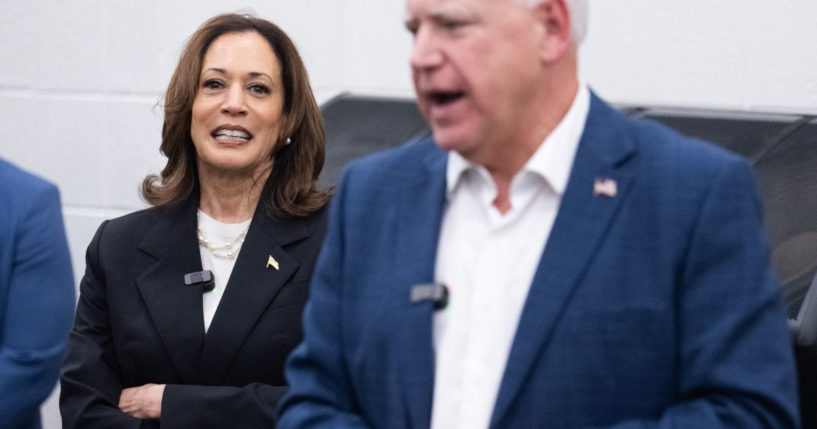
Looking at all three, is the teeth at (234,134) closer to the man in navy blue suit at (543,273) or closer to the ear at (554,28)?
the man in navy blue suit at (543,273)

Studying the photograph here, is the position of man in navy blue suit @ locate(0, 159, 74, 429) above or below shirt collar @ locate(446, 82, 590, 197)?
below

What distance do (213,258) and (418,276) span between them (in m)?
1.66

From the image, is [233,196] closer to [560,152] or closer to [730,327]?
[560,152]

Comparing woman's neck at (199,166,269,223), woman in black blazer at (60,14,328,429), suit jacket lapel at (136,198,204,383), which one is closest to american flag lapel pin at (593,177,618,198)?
woman in black blazer at (60,14,328,429)

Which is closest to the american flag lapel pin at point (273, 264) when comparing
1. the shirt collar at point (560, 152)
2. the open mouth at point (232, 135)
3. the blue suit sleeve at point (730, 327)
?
the open mouth at point (232, 135)

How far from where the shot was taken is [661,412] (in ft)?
6.68

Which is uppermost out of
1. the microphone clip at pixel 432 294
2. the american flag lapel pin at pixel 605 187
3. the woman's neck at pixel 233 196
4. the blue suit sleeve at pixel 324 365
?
the american flag lapel pin at pixel 605 187

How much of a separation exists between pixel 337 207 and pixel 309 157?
1.55m

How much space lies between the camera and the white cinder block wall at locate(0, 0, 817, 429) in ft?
15.5

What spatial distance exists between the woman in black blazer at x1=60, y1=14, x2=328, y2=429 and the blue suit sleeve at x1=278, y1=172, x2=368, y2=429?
4.01 ft

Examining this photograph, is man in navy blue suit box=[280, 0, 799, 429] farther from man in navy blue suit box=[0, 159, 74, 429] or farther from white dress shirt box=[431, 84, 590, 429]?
man in navy blue suit box=[0, 159, 74, 429]

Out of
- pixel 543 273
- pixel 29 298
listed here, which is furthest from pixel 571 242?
pixel 29 298

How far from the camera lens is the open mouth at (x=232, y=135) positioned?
3.75 meters

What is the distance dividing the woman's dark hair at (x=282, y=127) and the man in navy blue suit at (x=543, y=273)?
1583 mm
